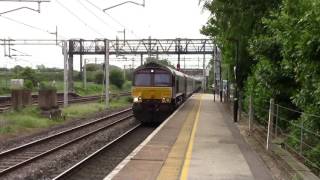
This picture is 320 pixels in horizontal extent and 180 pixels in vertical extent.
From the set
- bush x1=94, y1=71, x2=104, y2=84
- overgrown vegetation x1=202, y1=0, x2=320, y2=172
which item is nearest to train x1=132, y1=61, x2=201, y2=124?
overgrown vegetation x1=202, y1=0, x2=320, y2=172

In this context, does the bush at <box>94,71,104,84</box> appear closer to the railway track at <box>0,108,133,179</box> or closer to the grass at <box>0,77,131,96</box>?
the grass at <box>0,77,131,96</box>

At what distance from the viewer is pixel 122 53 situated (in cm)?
7675

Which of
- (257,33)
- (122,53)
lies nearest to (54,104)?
(257,33)

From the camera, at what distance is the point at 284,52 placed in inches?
539

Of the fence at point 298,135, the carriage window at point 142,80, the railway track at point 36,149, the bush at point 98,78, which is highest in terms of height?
the bush at point 98,78

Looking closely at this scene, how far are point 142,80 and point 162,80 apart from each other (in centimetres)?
105

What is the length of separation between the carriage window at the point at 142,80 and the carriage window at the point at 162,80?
0.36m

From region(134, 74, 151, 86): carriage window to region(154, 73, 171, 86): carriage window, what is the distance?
0.36 metres

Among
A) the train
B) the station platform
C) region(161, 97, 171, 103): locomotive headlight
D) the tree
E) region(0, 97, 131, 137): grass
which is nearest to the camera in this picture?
the station platform

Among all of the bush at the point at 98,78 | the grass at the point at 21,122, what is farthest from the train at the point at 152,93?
the bush at the point at 98,78

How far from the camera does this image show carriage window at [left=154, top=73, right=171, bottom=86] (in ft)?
99.4

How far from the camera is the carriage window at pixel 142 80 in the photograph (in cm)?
3030

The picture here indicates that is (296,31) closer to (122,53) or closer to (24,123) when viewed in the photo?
(24,123)

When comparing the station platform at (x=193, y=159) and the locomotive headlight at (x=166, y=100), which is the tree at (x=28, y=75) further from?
the station platform at (x=193, y=159)
